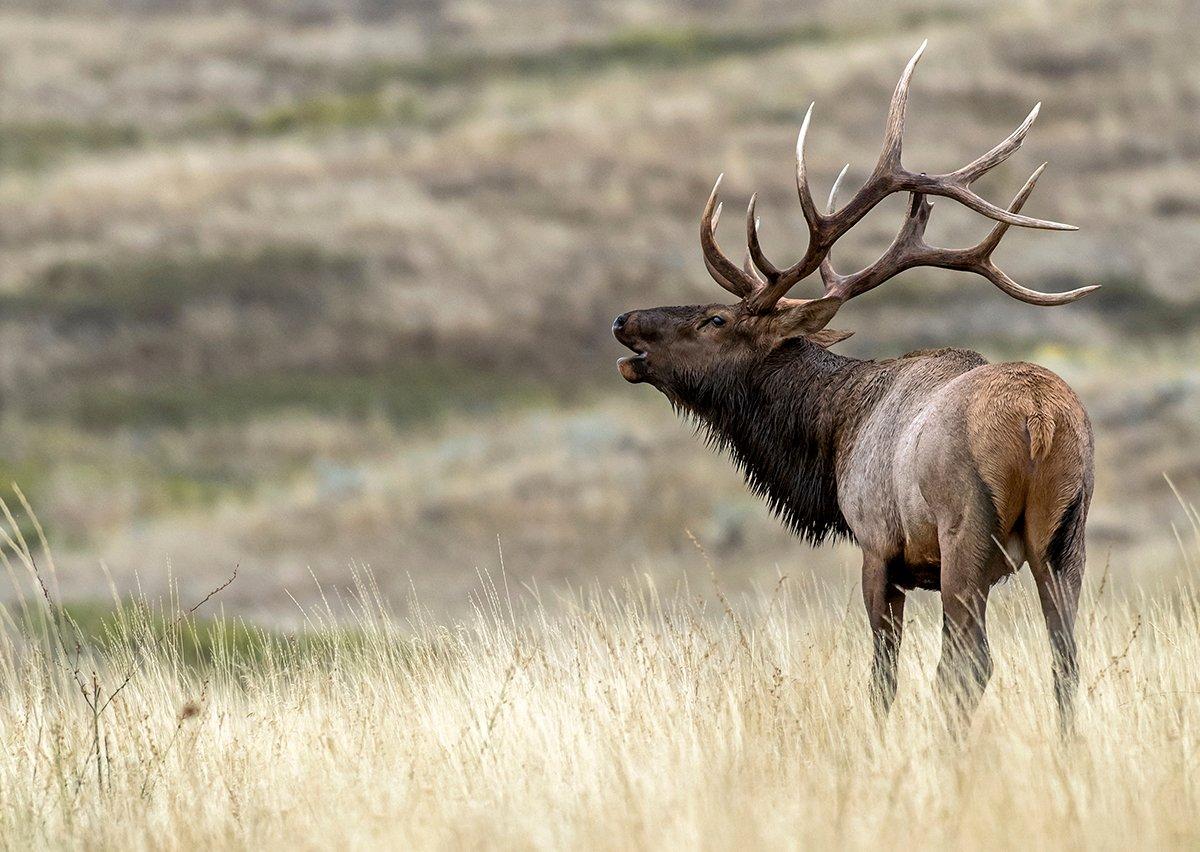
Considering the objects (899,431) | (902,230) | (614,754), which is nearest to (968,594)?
(899,431)

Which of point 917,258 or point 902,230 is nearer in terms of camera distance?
point 917,258

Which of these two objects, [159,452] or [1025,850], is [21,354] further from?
[1025,850]

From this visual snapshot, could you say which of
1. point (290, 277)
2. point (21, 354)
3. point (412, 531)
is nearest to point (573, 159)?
point (290, 277)

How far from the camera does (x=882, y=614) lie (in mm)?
6871

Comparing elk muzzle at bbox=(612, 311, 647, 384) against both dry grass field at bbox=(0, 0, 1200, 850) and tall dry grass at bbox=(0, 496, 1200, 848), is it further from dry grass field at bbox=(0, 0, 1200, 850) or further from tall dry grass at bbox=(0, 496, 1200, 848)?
tall dry grass at bbox=(0, 496, 1200, 848)

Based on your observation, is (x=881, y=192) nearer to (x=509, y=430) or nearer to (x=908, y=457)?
(x=908, y=457)

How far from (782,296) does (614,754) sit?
3323mm

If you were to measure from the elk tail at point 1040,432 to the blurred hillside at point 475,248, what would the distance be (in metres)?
18.2

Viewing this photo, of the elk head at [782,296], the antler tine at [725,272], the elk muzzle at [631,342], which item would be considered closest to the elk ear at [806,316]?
the elk head at [782,296]

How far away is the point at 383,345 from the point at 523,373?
3.63 metres

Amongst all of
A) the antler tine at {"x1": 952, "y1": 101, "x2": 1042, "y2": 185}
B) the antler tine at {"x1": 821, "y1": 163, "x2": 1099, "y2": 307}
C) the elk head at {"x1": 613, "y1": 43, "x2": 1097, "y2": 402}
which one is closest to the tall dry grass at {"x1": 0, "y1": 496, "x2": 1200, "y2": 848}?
the elk head at {"x1": 613, "y1": 43, "x2": 1097, "y2": 402}

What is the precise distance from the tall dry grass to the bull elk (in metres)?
0.29

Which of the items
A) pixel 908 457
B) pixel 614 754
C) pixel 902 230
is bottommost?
pixel 614 754

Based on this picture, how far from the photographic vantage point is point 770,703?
20.4ft
